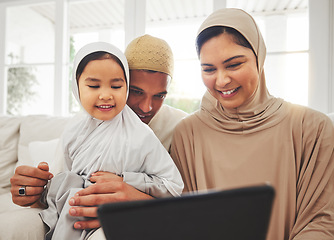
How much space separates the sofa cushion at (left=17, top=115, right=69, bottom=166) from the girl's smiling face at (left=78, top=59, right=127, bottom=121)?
1267mm

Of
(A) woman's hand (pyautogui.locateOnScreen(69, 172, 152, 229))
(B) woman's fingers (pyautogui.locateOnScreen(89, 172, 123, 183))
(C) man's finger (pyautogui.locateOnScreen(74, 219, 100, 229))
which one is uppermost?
(B) woman's fingers (pyautogui.locateOnScreen(89, 172, 123, 183))

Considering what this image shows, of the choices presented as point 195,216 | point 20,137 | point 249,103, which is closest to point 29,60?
point 20,137

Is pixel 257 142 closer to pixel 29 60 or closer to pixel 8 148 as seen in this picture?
pixel 8 148

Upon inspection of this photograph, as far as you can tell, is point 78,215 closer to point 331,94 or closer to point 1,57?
point 331,94

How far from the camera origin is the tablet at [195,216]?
32cm

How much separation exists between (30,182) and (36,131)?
1.32 m

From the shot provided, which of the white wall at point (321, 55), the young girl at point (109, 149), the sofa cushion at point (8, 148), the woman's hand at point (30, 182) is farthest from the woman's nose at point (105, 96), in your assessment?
the white wall at point (321, 55)

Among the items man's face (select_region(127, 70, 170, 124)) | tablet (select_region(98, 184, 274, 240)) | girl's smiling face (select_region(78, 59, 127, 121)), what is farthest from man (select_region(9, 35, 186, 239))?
tablet (select_region(98, 184, 274, 240))

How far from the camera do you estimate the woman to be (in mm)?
1013

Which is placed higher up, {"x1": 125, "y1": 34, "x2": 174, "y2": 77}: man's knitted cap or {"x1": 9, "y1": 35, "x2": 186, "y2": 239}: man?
{"x1": 125, "y1": 34, "x2": 174, "y2": 77}: man's knitted cap

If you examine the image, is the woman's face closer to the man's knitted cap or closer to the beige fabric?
the man's knitted cap

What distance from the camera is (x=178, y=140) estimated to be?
4.01ft

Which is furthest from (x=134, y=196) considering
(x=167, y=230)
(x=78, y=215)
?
(x=167, y=230)

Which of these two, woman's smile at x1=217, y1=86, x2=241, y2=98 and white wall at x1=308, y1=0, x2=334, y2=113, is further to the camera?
white wall at x1=308, y1=0, x2=334, y2=113
